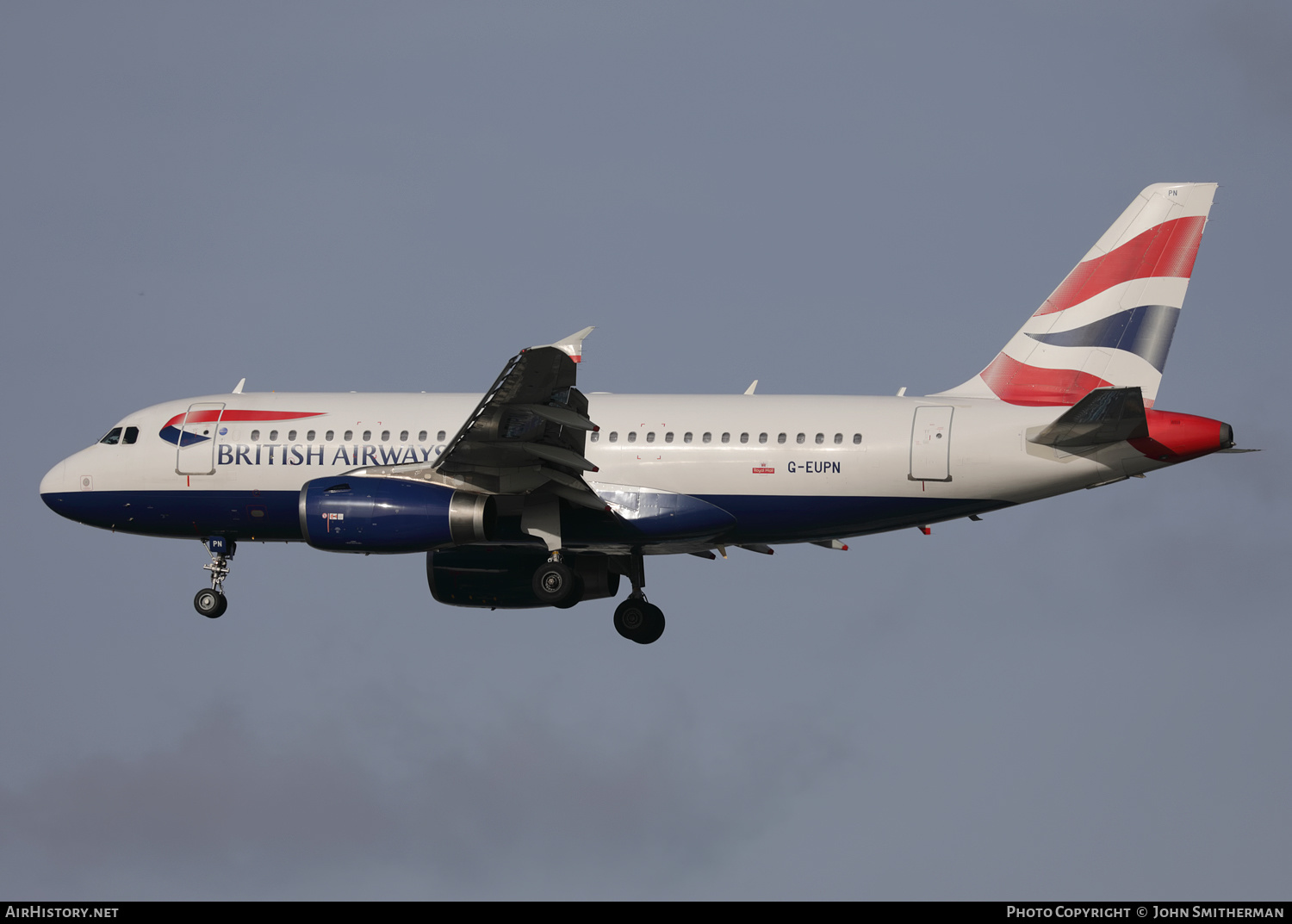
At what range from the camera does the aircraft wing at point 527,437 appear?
36.9 m

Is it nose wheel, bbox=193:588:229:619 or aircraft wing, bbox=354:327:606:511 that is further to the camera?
nose wheel, bbox=193:588:229:619

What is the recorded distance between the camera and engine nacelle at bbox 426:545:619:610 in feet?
151

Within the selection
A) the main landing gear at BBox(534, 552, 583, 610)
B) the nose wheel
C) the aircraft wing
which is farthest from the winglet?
the nose wheel

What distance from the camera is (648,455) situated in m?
41.8

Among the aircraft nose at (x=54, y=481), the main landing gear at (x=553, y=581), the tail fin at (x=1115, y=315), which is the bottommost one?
the main landing gear at (x=553, y=581)

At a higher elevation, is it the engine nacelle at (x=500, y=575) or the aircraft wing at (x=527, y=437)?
the engine nacelle at (x=500, y=575)

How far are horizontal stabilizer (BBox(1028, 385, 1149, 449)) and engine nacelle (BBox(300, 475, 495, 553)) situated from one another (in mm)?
A: 12463

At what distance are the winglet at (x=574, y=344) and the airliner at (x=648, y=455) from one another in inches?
1.4

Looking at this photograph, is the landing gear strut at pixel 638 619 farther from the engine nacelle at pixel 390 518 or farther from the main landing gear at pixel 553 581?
the engine nacelle at pixel 390 518

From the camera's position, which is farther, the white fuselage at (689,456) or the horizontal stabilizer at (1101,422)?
the white fuselage at (689,456)

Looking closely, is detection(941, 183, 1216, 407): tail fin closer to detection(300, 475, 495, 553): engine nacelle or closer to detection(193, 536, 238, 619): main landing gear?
detection(300, 475, 495, 553): engine nacelle

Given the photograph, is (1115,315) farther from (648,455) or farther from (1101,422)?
(648,455)

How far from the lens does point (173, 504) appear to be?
44.3 metres

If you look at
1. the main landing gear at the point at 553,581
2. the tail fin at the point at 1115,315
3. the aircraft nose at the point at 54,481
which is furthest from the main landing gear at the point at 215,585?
the tail fin at the point at 1115,315
